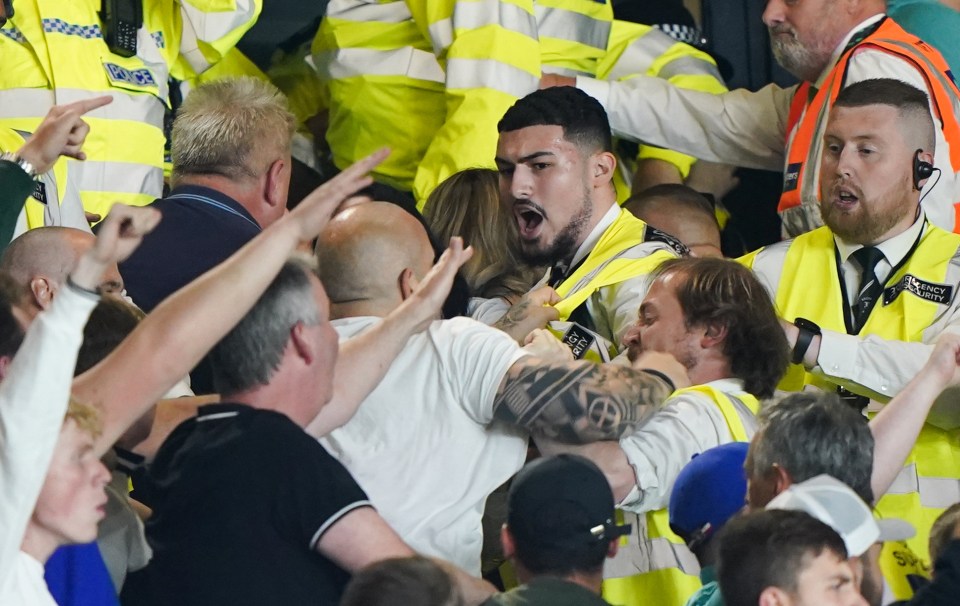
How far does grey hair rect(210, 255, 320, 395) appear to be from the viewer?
9.73ft

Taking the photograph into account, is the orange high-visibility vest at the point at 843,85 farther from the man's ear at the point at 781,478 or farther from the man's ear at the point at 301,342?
the man's ear at the point at 301,342

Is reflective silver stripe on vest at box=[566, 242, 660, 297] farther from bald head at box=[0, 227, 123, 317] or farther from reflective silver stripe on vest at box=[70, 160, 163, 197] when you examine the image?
reflective silver stripe on vest at box=[70, 160, 163, 197]

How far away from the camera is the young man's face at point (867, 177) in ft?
14.8

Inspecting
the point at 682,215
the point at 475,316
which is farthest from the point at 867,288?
the point at 475,316

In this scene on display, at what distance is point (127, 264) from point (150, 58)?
5.27 ft

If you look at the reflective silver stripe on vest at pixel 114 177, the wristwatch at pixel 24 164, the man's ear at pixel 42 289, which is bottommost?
the reflective silver stripe on vest at pixel 114 177

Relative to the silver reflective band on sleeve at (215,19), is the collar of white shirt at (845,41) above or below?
above

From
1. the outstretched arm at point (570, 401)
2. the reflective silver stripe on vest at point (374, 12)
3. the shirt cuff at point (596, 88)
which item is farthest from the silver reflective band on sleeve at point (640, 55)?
the outstretched arm at point (570, 401)

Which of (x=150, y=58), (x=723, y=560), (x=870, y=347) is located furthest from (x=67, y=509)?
(x=150, y=58)

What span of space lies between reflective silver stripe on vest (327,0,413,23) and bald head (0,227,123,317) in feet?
7.06

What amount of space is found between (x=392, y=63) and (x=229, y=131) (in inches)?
60.8

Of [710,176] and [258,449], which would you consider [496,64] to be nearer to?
[710,176]

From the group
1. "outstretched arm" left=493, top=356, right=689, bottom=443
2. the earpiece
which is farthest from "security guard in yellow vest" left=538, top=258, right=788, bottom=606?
the earpiece

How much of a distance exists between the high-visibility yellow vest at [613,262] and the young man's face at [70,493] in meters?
1.97
